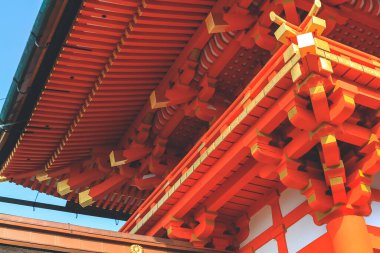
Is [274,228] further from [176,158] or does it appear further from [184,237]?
[176,158]

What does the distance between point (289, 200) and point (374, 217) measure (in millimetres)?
1072

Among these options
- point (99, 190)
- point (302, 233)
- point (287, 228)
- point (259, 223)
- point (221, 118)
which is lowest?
point (302, 233)

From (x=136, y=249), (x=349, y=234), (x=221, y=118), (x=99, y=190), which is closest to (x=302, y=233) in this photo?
(x=349, y=234)

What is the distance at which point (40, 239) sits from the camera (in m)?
6.63

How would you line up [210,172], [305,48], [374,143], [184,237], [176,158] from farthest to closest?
[176,158], [184,237], [210,172], [374,143], [305,48]

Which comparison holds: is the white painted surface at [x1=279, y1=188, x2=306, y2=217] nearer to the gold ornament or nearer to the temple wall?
the temple wall

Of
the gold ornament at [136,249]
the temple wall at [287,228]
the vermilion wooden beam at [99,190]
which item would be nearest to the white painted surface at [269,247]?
the temple wall at [287,228]

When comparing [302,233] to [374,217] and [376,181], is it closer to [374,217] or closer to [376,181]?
[374,217]

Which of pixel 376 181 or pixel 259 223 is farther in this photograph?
pixel 259 223

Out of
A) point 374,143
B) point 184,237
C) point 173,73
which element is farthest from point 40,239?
point 374,143

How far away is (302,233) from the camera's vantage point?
693 centimetres

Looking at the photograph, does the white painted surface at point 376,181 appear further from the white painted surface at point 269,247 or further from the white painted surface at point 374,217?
the white painted surface at point 269,247

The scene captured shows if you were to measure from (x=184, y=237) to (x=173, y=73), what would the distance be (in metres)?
2.45

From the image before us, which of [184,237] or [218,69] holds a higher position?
[218,69]
